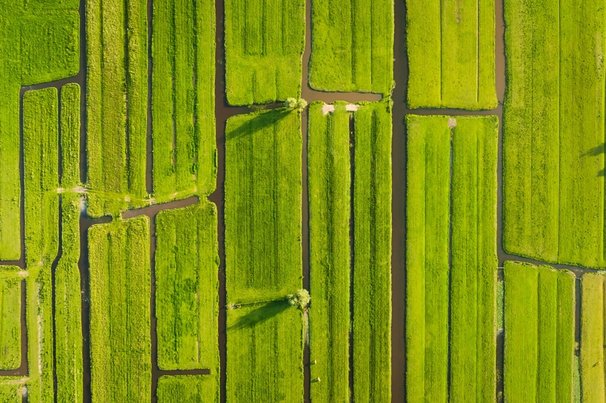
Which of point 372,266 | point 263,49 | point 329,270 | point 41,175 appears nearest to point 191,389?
point 329,270

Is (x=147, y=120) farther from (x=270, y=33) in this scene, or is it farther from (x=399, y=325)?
(x=399, y=325)

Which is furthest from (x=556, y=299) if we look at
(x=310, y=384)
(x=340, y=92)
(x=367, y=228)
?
(x=340, y=92)

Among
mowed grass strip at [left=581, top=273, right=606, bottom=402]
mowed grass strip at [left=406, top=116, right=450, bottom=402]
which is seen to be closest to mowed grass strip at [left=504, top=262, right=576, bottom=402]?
mowed grass strip at [left=581, top=273, right=606, bottom=402]

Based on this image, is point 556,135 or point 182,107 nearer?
point 182,107

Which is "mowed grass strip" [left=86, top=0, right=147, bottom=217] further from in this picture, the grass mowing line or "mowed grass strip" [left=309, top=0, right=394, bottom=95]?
"mowed grass strip" [left=309, top=0, right=394, bottom=95]

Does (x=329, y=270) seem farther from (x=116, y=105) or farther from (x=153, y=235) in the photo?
(x=116, y=105)

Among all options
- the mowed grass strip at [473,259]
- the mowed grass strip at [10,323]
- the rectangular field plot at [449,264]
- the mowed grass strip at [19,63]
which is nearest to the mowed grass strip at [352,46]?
the rectangular field plot at [449,264]

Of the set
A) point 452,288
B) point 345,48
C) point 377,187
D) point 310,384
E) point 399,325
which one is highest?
point 345,48
